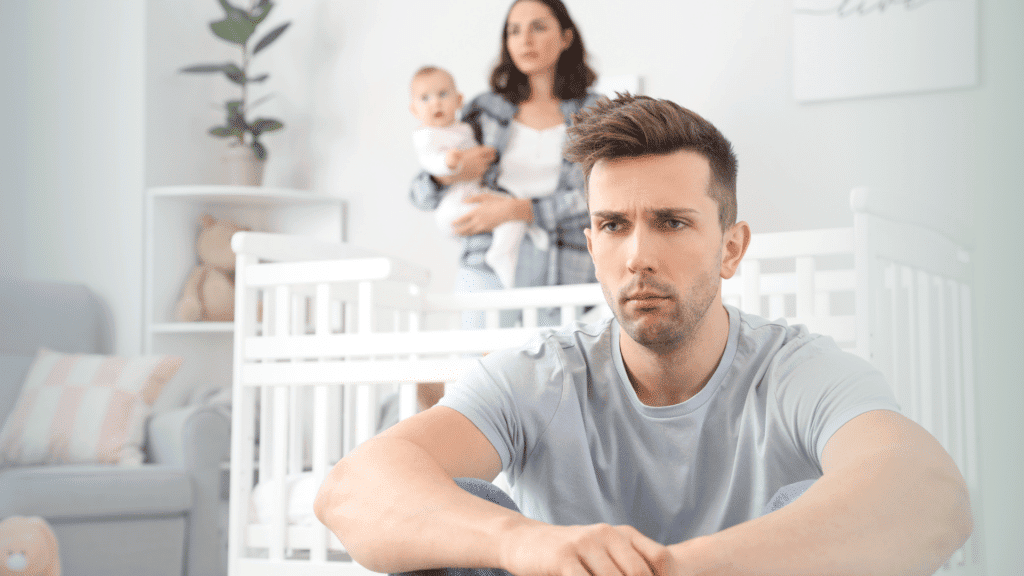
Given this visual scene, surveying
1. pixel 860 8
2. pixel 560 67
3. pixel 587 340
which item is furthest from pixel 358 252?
pixel 860 8

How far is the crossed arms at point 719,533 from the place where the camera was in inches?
27.6

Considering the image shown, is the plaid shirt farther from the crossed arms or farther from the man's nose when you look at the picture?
the crossed arms

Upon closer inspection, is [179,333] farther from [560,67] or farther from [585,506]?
[585,506]

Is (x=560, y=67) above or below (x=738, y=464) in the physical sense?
above

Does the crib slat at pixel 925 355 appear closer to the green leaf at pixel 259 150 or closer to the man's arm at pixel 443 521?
the man's arm at pixel 443 521

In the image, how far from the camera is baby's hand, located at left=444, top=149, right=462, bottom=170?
1970 millimetres

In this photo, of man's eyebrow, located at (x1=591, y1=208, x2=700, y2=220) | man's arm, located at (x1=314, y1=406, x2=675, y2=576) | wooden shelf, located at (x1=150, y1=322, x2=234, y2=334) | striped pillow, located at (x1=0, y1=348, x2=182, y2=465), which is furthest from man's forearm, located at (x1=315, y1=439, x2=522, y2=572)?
wooden shelf, located at (x1=150, y1=322, x2=234, y2=334)

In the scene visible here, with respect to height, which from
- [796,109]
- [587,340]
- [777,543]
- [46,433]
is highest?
[796,109]

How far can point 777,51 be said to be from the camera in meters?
2.27

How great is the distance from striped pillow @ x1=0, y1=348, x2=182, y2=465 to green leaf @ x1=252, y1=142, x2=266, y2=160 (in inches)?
30.2

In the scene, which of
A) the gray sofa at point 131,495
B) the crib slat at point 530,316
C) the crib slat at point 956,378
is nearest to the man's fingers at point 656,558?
the crib slat at point 956,378

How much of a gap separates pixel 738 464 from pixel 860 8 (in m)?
1.65

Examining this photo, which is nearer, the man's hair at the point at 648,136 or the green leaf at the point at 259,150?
the man's hair at the point at 648,136

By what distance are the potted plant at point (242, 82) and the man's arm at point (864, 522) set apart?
225cm
